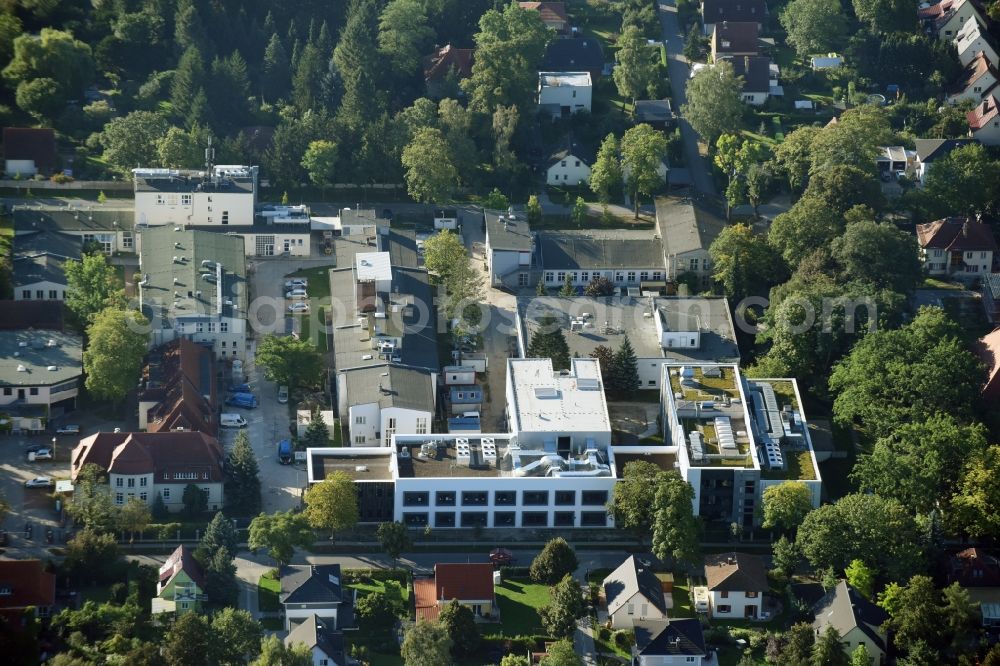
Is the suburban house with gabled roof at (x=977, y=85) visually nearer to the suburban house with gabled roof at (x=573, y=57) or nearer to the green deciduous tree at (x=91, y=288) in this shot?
the suburban house with gabled roof at (x=573, y=57)

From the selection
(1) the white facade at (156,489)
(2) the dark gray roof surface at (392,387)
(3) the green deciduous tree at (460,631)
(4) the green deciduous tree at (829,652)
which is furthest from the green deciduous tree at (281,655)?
(4) the green deciduous tree at (829,652)

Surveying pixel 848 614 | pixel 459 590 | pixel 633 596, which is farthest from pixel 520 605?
pixel 848 614

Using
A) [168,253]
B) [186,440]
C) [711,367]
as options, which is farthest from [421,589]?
[168,253]

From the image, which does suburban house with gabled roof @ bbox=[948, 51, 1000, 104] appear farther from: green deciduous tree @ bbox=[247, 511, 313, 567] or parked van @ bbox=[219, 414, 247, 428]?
green deciduous tree @ bbox=[247, 511, 313, 567]

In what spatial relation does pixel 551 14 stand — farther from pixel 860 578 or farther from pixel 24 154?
pixel 860 578

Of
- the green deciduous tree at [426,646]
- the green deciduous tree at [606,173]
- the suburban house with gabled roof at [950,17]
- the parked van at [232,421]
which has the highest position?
the suburban house with gabled roof at [950,17]

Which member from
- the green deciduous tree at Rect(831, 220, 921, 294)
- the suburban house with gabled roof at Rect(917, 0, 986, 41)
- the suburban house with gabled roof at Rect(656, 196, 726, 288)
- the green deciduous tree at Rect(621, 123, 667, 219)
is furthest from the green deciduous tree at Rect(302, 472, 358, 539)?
the suburban house with gabled roof at Rect(917, 0, 986, 41)
